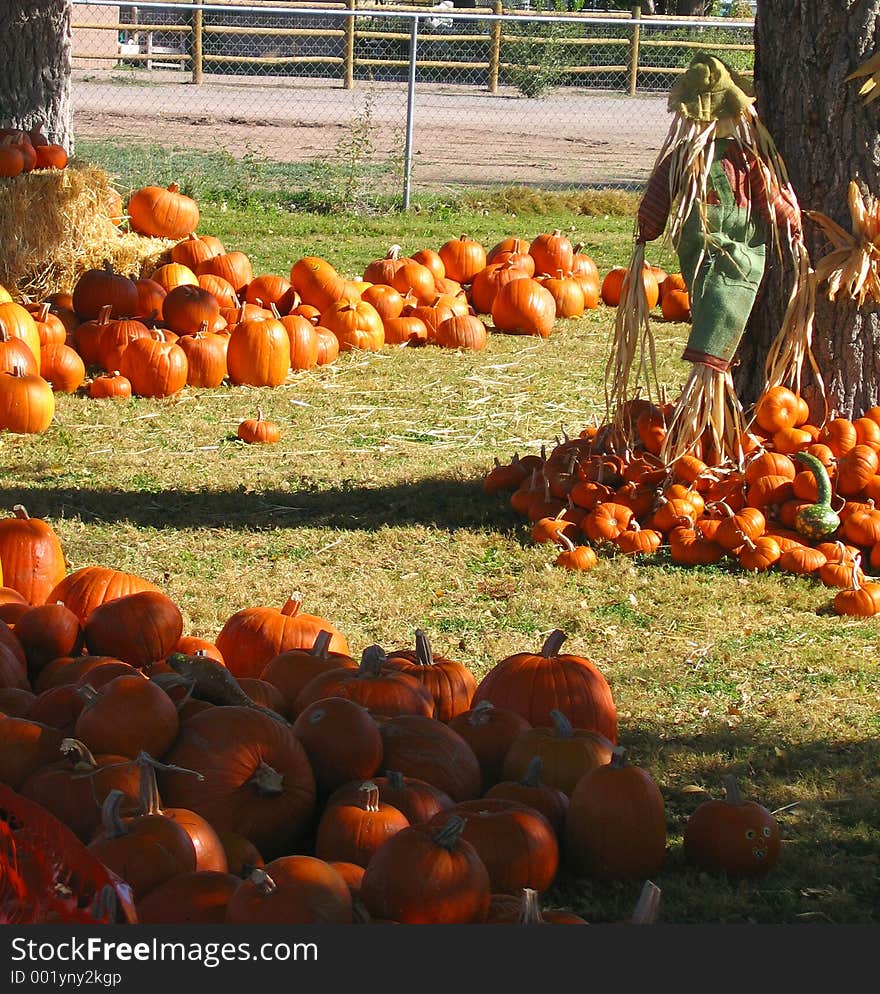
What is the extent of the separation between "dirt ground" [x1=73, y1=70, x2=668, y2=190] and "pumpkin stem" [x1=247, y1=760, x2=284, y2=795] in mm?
16079

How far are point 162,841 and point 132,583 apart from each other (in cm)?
184

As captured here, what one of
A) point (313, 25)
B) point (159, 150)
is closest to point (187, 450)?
point (159, 150)

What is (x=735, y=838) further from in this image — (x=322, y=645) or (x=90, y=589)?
(x=90, y=589)

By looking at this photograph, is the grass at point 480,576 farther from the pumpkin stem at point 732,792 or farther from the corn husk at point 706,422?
the corn husk at point 706,422

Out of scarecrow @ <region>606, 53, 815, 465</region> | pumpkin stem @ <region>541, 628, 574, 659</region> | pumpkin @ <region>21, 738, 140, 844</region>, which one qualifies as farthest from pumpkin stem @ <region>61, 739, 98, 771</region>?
scarecrow @ <region>606, 53, 815, 465</region>

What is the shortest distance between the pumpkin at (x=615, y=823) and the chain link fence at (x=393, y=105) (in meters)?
11.8

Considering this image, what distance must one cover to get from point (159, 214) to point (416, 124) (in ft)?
55.5

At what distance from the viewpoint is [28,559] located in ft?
15.8

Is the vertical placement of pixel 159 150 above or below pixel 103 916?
above

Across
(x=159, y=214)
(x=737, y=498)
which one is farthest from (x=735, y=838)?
(x=159, y=214)

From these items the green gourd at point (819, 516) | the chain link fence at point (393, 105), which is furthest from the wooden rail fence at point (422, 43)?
the green gourd at point (819, 516)

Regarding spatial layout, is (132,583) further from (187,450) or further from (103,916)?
(187,450)

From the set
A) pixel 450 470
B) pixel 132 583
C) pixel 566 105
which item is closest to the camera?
pixel 132 583

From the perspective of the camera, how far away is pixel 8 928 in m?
2.19
